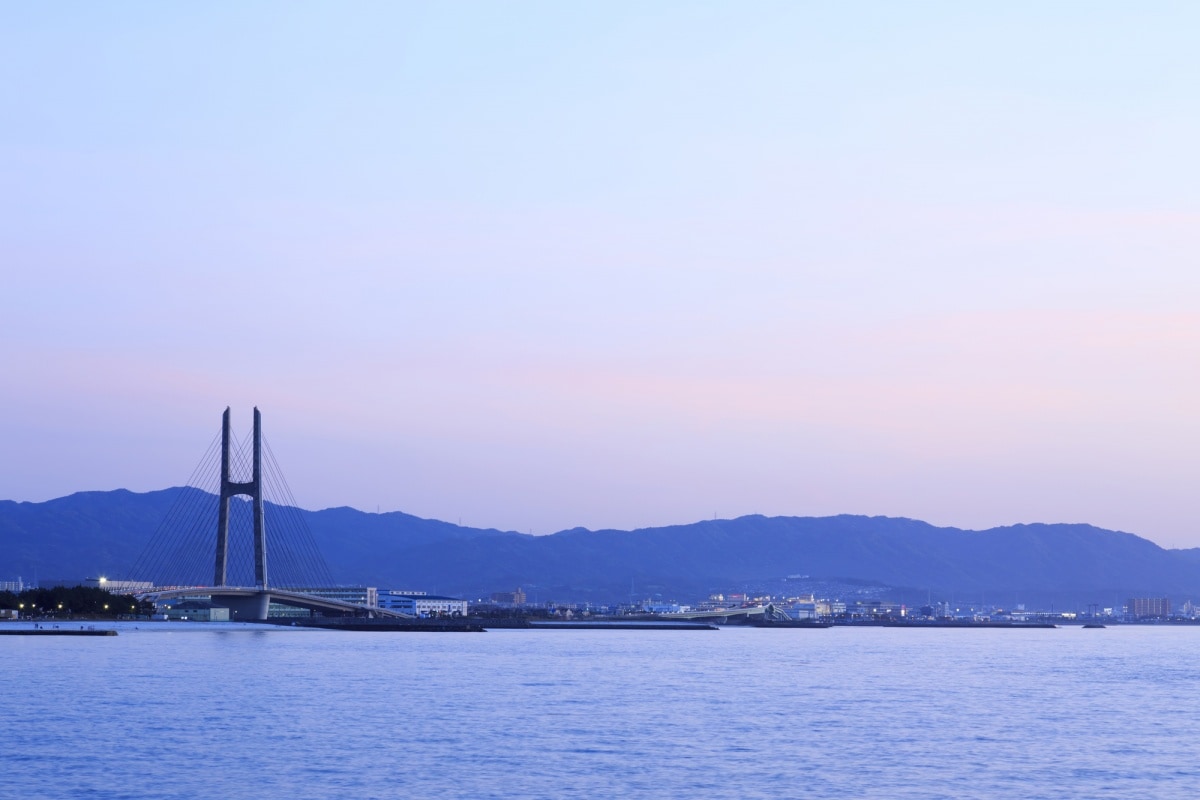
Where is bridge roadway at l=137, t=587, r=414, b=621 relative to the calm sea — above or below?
above

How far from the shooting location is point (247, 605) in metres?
99.8

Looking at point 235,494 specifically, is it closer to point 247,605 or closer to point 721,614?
point 247,605

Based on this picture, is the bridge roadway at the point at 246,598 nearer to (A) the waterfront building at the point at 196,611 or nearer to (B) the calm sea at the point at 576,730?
(A) the waterfront building at the point at 196,611

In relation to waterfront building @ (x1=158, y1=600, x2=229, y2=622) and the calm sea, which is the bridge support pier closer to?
waterfront building @ (x1=158, y1=600, x2=229, y2=622)

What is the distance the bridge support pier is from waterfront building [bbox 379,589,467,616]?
50.2 m

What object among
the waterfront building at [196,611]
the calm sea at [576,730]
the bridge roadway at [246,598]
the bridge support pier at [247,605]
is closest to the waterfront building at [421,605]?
the waterfront building at [196,611]

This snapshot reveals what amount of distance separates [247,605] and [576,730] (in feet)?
240

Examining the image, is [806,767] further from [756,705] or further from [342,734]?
[756,705]

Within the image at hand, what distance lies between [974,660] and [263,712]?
1693 inches

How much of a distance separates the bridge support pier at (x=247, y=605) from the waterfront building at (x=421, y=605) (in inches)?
1977

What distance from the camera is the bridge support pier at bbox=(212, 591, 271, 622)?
9638 cm

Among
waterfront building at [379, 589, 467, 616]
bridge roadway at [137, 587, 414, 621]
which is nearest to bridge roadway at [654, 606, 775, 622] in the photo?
waterfront building at [379, 589, 467, 616]

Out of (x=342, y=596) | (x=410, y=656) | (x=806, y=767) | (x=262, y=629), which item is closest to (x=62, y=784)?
(x=806, y=767)

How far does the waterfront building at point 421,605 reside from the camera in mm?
157250
